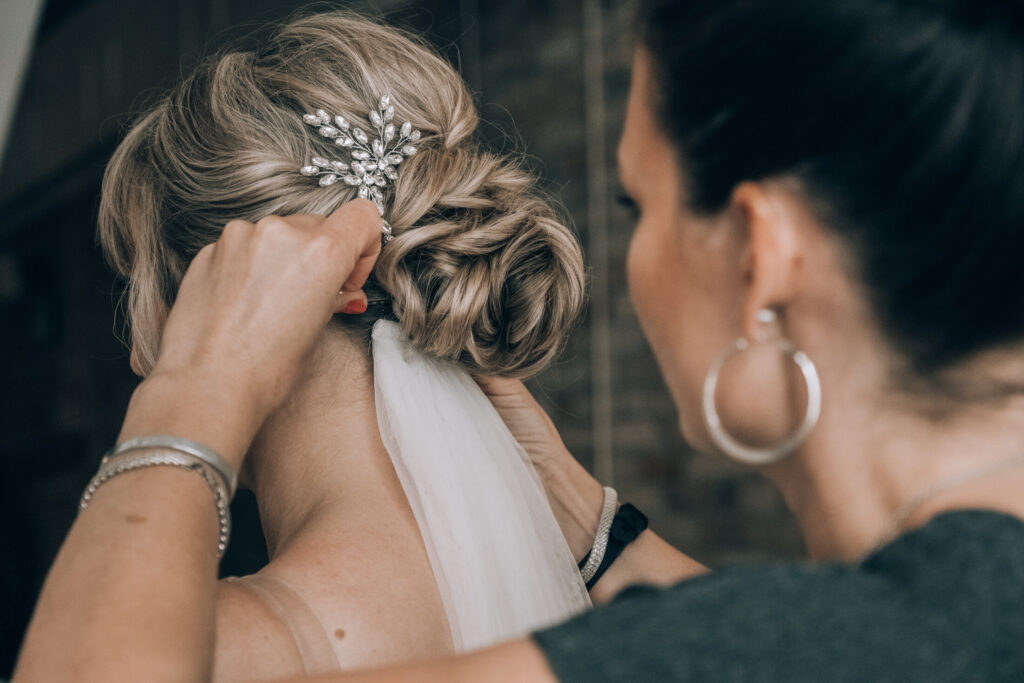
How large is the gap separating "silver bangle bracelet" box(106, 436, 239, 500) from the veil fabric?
0.27m

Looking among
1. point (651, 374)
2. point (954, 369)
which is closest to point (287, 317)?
point (954, 369)

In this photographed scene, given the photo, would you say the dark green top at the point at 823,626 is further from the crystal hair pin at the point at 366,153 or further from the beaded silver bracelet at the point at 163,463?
the crystal hair pin at the point at 366,153

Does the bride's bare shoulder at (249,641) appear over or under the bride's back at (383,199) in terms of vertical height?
under

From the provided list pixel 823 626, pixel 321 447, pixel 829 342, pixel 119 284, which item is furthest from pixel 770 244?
pixel 119 284

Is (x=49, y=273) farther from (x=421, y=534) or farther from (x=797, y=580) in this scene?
(x=797, y=580)

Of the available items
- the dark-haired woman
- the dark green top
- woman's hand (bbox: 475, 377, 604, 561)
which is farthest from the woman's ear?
woman's hand (bbox: 475, 377, 604, 561)

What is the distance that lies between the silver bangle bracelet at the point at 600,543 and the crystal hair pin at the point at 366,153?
452 millimetres

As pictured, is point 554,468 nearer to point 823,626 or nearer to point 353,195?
point 353,195

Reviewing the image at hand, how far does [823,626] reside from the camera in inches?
19.8

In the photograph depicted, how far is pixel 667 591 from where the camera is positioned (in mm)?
536

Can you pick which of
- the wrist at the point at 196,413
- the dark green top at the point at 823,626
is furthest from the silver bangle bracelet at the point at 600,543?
the dark green top at the point at 823,626

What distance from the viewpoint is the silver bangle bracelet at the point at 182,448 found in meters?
0.71

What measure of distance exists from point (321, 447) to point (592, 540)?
39 cm

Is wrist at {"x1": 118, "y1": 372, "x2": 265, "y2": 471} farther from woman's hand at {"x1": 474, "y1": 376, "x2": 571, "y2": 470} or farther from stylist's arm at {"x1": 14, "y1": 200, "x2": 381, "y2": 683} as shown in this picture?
woman's hand at {"x1": 474, "y1": 376, "x2": 571, "y2": 470}
